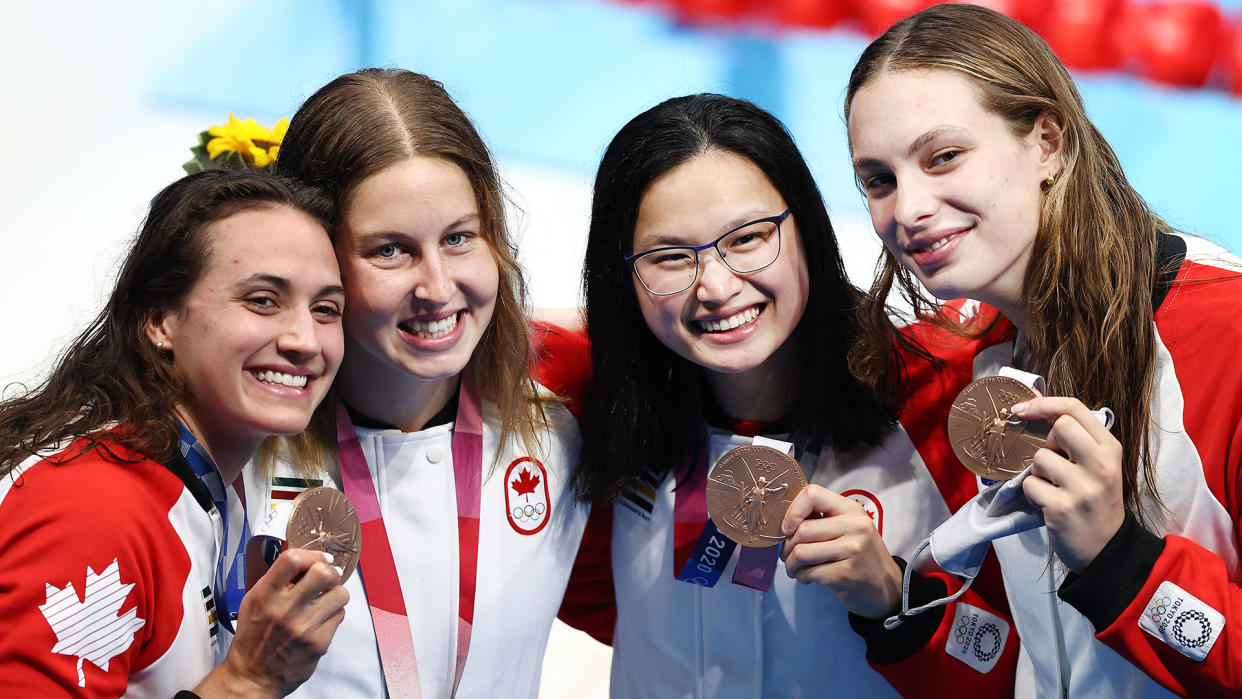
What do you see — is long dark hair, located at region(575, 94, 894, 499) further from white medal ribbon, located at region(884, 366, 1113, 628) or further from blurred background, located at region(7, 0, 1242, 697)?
blurred background, located at region(7, 0, 1242, 697)

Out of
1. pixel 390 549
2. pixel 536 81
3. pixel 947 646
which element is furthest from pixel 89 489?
pixel 536 81

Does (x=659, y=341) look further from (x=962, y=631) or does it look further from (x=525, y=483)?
(x=962, y=631)

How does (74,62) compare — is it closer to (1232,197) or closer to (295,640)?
(295,640)

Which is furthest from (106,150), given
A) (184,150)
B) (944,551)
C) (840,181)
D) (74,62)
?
(944,551)

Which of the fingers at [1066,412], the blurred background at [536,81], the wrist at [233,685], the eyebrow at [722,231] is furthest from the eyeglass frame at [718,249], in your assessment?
the blurred background at [536,81]

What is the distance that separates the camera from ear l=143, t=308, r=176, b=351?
7.02 ft

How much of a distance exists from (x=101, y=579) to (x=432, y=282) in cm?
84

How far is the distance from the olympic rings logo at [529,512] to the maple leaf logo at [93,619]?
877mm

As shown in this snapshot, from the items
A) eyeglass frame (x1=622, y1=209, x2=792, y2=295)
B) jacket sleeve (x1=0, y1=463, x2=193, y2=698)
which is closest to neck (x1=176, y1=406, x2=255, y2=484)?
jacket sleeve (x1=0, y1=463, x2=193, y2=698)

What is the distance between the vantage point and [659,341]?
2.63m

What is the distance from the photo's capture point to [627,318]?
258 cm

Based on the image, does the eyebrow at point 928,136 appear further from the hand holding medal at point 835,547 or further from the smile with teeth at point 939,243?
the hand holding medal at point 835,547

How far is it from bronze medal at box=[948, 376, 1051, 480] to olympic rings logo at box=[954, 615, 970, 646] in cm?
48

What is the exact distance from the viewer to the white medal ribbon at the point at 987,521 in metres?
1.91
